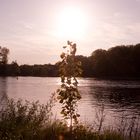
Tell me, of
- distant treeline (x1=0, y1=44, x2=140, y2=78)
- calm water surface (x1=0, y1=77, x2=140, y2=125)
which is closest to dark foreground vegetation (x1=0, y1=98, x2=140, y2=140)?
calm water surface (x1=0, y1=77, x2=140, y2=125)

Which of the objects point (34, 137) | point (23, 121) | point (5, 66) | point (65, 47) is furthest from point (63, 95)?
point (5, 66)

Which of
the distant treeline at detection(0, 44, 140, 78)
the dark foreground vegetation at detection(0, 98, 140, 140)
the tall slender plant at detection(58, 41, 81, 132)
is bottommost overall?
the dark foreground vegetation at detection(0, 98, 140, 140)

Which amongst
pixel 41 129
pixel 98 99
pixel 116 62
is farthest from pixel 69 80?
pixel 116 62

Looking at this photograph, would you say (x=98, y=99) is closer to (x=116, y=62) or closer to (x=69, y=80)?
(x=69, y=80)

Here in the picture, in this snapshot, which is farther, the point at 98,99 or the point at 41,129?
the point at 98,99

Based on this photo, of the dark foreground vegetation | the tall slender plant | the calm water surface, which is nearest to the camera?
the tall slender plant

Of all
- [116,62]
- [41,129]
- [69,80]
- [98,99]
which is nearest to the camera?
[69,80]

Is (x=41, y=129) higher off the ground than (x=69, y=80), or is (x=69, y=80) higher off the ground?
(x=69, y=80)

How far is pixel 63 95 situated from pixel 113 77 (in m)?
159

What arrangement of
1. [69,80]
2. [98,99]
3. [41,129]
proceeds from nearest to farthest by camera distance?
[69,80]
[41,129]
[98,99]

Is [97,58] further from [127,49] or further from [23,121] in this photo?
[23,121]

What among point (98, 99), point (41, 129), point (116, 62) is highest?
point (116, 62)

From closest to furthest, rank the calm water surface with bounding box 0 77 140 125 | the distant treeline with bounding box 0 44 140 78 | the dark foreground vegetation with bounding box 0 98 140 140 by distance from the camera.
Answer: the dark foreground vegetation with bounding box 0 98 140 140, the calm water surface with bounding box 0 77 140 125, the distant treeline with bounding box 0 44 140 78

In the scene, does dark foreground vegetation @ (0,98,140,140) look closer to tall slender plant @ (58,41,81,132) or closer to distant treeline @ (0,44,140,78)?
tall slender plant @ (58,41,81,132)
